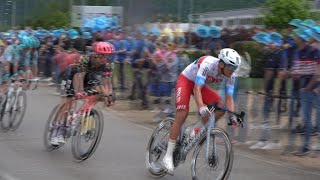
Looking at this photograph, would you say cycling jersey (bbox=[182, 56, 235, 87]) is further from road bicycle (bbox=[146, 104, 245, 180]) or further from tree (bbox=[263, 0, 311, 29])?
tree (bbox=[263, 0, 311, 29])

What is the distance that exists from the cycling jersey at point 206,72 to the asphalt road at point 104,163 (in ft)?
4.50

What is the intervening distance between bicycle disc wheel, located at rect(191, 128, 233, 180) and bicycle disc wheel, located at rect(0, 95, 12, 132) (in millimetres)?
5081

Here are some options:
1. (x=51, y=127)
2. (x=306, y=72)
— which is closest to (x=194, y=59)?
(x=306, y=72)

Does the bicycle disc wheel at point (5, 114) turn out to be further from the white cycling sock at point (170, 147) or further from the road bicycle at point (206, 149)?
the white cycling sock at point (170, 147)

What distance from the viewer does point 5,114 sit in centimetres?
1045

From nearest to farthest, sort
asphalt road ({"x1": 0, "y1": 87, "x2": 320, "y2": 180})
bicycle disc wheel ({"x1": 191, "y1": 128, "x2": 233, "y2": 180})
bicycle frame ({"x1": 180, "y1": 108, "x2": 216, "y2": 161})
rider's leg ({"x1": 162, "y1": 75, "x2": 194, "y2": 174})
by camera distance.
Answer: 1. bicycle disc wheel ({"x1": 191, "y1": 128, "x2": 233, "y2": 180})
2. bicycle frame ({"x1": 180, "y1": 108, "x2": 216, "y2": 161})
3. rider's leg ({"x1": 162, "y1": 75, "x2": 194, "y2": 174})
4. asphalt road ({"x1": 0, "y1": 87, "x2": 320, "y2": 180})

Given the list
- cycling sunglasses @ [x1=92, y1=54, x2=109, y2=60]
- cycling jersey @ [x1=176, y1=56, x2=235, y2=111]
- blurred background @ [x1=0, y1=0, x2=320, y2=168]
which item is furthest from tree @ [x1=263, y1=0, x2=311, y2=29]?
cycling jersey @ [x1=176, y1=56, x2=235, y2=111]

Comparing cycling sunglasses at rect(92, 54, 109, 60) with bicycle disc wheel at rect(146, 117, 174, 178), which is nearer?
bicycle disc wheel at rect(146, 117, 174, 178)

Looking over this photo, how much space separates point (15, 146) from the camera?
9070 millimetres

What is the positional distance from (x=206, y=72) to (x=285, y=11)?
39.4 metres

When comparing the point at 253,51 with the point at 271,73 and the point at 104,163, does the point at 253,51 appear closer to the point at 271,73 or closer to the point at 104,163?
the point at 271,73

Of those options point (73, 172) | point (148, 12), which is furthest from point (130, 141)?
point (148, 12)

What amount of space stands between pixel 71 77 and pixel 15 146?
1.73 meters

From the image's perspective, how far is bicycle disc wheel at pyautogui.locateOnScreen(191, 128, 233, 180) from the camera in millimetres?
6129
